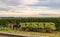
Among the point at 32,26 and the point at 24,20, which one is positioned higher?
the point at 24,20

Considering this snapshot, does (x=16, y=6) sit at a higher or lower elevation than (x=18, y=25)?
higher

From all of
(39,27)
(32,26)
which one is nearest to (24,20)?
(32,26)

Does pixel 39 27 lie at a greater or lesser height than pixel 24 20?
lesser

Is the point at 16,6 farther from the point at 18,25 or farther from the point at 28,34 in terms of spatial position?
the point at 28,34

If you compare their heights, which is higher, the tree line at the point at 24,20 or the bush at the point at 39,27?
the tree line at the point at 24,20

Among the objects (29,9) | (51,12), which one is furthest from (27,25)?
(51,12)

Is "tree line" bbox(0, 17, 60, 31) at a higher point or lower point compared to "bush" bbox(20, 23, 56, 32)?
higher

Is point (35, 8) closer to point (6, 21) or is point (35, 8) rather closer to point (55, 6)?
point (55, 6)

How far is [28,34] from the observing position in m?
2.90

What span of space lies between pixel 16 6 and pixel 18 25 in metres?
0.39

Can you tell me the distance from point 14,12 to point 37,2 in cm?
51

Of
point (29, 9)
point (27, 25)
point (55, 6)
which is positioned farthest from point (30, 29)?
point (55, 6)

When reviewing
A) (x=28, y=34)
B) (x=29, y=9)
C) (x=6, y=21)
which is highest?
(x=29, y=9)

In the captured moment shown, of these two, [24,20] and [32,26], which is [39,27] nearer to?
[32,26]
